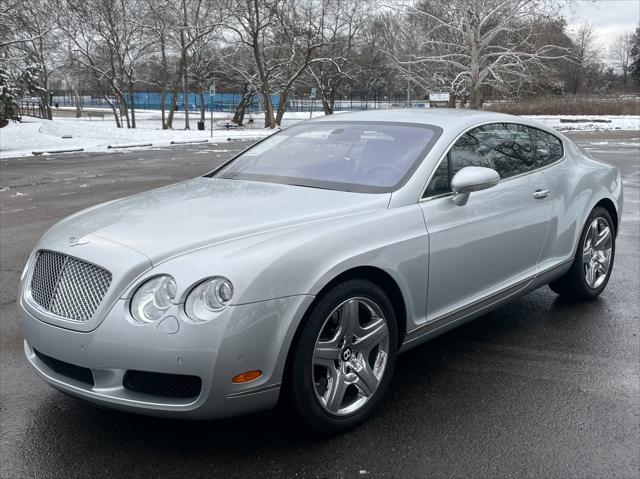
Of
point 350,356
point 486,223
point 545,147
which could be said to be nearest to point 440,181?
point 486,223

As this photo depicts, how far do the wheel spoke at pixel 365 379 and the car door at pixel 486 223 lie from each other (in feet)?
1.71

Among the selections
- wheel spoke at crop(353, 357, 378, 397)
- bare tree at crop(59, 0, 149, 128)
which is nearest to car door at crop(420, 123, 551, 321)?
wheel spoke at crop(353, 357, 378, 397)

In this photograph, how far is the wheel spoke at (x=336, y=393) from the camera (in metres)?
3.04

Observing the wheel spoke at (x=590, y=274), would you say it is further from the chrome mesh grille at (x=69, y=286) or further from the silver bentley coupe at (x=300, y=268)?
the chrome mesh grille at (x=69, y=286)

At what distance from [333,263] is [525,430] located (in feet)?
4.19

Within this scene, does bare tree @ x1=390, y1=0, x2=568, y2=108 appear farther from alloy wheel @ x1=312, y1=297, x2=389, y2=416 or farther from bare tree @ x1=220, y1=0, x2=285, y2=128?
alloy wheel @ x1=312, y1=297, x2=389, y2=416

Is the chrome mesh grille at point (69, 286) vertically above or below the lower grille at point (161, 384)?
above

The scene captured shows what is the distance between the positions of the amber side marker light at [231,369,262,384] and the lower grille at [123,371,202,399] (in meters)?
0.16

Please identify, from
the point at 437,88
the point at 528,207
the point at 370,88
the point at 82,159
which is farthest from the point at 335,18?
the point at 528,207

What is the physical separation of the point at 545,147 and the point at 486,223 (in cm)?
129

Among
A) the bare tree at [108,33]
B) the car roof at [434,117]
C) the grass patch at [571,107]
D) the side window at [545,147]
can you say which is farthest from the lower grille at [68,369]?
the grass patch at [571,107]

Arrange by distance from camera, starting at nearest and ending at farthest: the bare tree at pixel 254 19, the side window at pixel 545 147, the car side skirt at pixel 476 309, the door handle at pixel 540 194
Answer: the car side skirt at pixel 476 309 → the door handle at pixel 540 194 → the side window at pixel 545 147 → the bare tree at pixel 254 19

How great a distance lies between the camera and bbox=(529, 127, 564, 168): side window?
4688 millimetres

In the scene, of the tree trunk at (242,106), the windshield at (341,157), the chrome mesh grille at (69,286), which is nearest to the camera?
the chrome mesh grille at (69,286)
